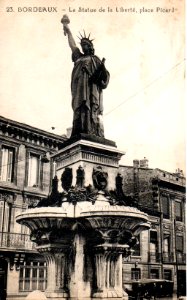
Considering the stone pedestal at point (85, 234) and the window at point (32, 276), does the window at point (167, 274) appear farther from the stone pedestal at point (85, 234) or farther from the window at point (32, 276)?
the stone pedestal at point (85, 234)

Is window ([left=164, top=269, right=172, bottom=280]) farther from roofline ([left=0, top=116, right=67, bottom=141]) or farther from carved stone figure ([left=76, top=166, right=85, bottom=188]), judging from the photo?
carved stone figure ([left=76, top=166, right=85, bottom=188])

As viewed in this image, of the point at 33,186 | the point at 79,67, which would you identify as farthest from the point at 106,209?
the point at 33,186

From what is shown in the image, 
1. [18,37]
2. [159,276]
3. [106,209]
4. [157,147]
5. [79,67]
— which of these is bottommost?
[159,276]

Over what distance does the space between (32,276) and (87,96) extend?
1366cm

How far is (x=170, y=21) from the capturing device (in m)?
8.09

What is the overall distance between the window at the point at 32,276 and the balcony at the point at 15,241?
834 mm

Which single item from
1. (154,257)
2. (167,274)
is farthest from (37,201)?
(167,274)

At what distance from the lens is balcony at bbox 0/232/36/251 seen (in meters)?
19.1

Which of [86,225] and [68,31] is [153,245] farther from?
[86,225]

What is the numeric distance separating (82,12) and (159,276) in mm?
20119

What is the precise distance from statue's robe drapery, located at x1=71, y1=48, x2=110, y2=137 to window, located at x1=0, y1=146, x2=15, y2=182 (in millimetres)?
12805

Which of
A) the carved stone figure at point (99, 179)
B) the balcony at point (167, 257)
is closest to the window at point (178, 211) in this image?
the balcony at point (167, 257)

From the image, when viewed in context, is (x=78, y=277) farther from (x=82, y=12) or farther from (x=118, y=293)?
(x=82, y=12)

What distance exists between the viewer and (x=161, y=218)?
27.3 meters
